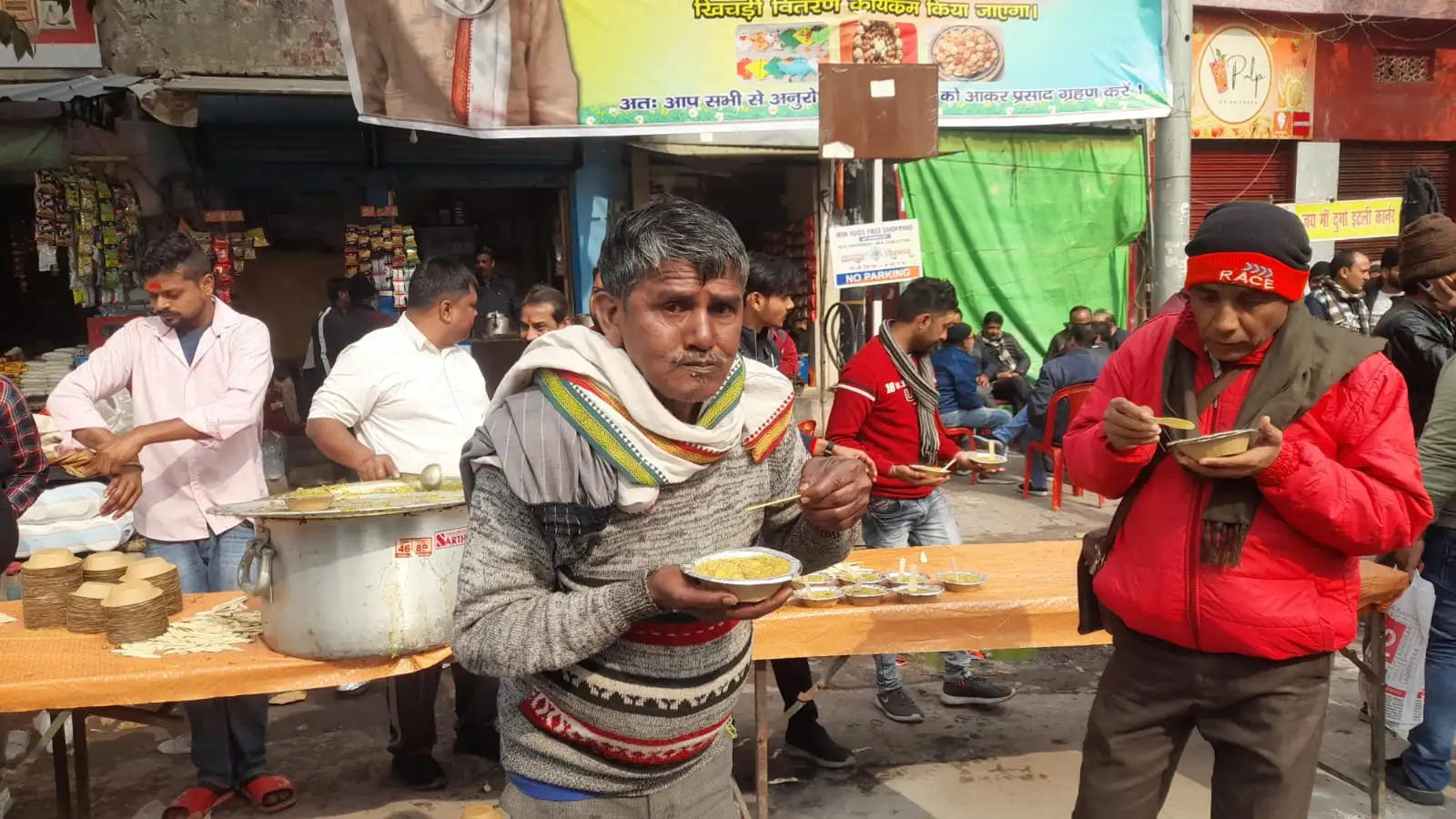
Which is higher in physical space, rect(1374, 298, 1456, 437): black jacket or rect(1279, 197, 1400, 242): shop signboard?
rect(1279, 197, 1400, 242): shop signboard

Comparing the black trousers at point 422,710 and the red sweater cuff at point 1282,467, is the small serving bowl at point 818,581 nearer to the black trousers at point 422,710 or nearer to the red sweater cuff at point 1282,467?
the black trousers at point 422,710

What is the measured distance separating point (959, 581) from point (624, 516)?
2268 millimetres

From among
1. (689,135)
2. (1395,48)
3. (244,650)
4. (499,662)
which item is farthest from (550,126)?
(1395,48)

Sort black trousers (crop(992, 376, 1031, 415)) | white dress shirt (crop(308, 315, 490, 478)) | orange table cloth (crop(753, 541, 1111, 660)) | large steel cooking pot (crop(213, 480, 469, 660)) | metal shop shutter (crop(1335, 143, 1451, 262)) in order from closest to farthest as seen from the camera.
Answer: large steel cooking pot (crop(213, 480, 469, 660)) < orange table cloth (crop(753, 541, 1111, 660)) < white dress shirt (crop(308, 315, 490, 478)) < black trousers (crop(992, 376, 1031, 415)) < metal shop shutter (crop(1335, 143, 1451, 262))

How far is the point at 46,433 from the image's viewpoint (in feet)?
13.0

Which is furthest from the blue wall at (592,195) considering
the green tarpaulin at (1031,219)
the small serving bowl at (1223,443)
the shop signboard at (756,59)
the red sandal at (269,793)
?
the small serving bowl at (1223,443)

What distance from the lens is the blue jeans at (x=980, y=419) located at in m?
8.10

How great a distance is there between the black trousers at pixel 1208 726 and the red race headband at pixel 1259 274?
0.83 m

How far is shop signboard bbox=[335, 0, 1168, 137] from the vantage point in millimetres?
6602

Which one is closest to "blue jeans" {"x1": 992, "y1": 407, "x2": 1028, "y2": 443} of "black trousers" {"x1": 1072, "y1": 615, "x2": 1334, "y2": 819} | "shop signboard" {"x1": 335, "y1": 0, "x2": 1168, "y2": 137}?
"shop signboard" {"x1": 335, "y1": 0, "x2": 1168, "y2": 137}

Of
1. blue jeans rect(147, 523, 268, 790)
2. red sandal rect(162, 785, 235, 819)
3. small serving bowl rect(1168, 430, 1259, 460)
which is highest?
small serving bowl rect(1168, 430, 1259, 460)

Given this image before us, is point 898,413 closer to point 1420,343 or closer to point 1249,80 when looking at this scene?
point 1420,343

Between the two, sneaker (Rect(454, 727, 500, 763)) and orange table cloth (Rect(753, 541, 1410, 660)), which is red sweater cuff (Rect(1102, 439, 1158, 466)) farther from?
sneaker (Rect(454, 727, 500, 763))

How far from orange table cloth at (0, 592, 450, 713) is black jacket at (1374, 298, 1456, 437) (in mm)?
3686
